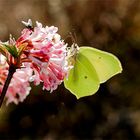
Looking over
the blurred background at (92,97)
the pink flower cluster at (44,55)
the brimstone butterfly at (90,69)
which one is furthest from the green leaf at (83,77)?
the blurred background at (92,97)

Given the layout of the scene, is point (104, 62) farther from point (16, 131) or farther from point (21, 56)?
point (16, 131)

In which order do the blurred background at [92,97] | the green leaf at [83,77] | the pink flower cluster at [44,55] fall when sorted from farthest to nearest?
the blurred background at [92,97] < the green leaf at [83,77] < the pink flower cluster at [44,55]

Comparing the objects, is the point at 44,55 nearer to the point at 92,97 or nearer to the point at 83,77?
the point at 83,77

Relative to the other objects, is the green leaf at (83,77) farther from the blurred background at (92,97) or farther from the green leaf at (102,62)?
the blurred background at (92,97)

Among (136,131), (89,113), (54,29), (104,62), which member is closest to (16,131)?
(89,113)

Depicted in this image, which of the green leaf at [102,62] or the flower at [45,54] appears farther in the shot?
the green leaf at [102,62]

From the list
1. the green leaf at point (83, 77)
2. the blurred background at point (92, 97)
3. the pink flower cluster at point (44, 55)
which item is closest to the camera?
the pink flower cluster at point (44, 55)

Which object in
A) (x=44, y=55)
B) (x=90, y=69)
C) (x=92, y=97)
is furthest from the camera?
(x=92, y=97)

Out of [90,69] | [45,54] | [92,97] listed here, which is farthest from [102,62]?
[92,97]
